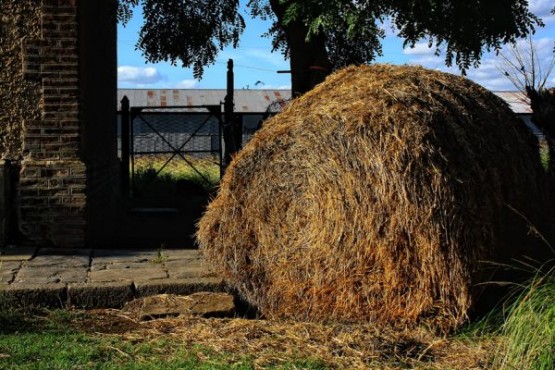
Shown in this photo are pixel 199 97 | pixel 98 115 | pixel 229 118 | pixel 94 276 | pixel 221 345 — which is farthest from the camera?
pixel 199 97

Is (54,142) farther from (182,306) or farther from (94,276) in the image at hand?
(182,306)

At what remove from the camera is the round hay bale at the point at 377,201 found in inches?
203

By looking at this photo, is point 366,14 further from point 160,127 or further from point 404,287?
point 160,127

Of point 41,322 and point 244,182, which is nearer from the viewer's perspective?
point 41,322

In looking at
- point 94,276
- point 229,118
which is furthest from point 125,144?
point 94,276

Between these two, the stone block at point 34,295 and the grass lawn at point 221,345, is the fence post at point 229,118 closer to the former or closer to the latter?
the stone block at point 34,295

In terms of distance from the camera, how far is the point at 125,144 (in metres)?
15.2

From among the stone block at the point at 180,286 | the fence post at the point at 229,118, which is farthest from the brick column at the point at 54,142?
the fence post at the point at 229,118

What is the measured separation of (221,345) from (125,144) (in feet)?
35.1

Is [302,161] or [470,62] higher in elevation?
[470,62]

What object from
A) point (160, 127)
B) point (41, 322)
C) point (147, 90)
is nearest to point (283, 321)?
point (41, 322)

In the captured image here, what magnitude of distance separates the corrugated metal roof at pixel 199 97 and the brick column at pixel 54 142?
25.9 metres

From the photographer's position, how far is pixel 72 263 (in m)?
7.11

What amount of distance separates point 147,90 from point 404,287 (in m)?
32.9
